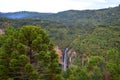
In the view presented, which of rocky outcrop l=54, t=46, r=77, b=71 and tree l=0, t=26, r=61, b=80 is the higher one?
tree l=0, t=26, r=61, b=80

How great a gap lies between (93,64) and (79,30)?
280 ft

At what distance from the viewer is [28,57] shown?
69.6ft

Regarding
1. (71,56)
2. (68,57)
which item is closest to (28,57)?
(71,56)

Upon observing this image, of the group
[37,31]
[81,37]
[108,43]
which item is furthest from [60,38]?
[37,31]

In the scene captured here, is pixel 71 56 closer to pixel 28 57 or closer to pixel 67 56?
pixel 67 56

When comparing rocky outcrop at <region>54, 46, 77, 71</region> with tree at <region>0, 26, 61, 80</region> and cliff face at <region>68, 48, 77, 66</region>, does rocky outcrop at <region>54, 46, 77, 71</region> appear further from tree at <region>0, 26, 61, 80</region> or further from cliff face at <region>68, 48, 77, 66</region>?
tree at <region>0, 26, 61, 80</region>

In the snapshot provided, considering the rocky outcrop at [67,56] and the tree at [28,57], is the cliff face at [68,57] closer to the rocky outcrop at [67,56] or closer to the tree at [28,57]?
the rocky outcrop at [67,56]

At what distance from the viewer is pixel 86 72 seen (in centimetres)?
5388

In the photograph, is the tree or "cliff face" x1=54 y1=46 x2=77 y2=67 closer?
the tree

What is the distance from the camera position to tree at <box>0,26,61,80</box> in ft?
67.1

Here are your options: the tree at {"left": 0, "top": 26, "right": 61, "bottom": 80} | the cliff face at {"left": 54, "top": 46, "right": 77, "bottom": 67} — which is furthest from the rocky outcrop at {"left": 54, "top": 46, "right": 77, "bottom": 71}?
the tree at {"left": 0, "top": 26, "right": 61, "bottom": 80}

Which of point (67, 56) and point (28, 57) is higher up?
point (28, 57)

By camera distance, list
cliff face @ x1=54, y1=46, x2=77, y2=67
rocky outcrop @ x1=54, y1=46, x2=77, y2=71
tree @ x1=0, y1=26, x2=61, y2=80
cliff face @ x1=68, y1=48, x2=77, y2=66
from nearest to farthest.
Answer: tree @ x1=0, y1=26, x2=61, y2=80, cliff face @ x1=68, y1=48, x2=77, y2=66, cliff face @ x1=54, y1=46, x2=77, y2=67, rocky outcrop @ x1=54, y1=46, x2=77, y2=71

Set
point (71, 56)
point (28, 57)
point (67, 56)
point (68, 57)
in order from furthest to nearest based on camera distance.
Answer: point (67, 56) < point (68, 57) < point (71, 56) < point (28, 57)
